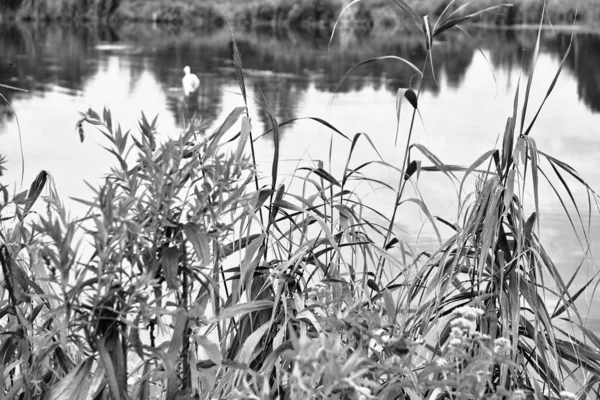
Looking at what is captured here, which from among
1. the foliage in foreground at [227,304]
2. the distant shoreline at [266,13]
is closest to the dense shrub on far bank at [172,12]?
the distant shoreline at [266,13]

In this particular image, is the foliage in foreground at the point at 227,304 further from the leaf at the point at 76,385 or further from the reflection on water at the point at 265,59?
the reflection on water at the point at 265,59

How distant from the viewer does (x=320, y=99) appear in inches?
287

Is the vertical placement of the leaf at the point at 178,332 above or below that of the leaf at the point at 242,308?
above

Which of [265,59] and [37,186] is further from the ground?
[37,186]

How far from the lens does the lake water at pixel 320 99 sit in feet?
12.3

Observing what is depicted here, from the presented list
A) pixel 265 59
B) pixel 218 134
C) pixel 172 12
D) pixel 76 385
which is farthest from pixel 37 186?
pixel 172 12

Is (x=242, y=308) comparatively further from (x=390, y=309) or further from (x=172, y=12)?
(x=172, y=12)

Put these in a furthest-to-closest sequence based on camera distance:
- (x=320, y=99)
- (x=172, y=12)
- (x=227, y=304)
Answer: (x=172, y=12) → (x=320, y=99) → (x=227, y=304)

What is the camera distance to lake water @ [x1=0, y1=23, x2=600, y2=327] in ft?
12.3

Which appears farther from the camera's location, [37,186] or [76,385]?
[37,186]

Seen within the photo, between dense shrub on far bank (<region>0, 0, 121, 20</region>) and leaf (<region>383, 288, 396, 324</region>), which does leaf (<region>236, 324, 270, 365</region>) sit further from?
dense shrub on far bank (<region>0, 0, 121, 20</region>)

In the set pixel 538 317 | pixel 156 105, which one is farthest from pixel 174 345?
pixel 156 105

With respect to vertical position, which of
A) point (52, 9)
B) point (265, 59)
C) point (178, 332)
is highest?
point (52, 9)

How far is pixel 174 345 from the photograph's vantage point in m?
0.83
